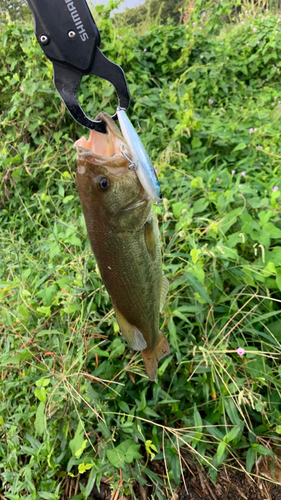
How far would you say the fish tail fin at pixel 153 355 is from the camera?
144 cm

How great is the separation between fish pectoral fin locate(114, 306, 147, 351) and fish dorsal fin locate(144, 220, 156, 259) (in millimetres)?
294

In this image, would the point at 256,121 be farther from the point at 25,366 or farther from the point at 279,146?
the point at 25,366

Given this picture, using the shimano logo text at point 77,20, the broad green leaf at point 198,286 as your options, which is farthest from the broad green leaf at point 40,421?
the shimano logo text at point 77,20

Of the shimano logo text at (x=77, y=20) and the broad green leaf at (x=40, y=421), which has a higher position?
the shimano logo text at (x=77, y=20)

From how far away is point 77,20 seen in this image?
2.97 feet

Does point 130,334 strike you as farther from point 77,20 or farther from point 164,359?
point 77,20

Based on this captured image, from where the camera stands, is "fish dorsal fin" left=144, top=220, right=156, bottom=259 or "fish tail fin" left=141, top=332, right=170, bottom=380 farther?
"fish tail fin" left=141, top=332, right=170, bottom=380

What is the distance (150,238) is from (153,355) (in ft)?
2.24

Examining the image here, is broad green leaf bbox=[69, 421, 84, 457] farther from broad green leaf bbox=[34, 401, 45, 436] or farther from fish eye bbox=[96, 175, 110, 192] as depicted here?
fish eye bbox=[96, 175, 110, 192]

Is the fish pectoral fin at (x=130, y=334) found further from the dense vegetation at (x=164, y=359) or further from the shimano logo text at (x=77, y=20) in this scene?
the shimano logo text at (x=77, y=20)

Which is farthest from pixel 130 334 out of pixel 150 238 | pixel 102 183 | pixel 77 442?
pixel 77 442

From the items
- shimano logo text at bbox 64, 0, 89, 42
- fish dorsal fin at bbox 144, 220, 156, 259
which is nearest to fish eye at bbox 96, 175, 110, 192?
fish dorsal fin at bbox 144, 220, 156, 259

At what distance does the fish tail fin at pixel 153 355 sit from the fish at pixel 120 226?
24 centimetres

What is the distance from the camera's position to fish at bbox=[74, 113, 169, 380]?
3.16 ft
